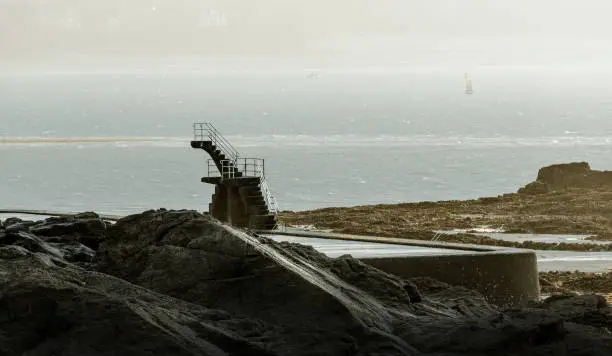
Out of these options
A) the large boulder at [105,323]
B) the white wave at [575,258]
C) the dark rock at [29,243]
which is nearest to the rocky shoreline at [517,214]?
the white wave at [575,258]

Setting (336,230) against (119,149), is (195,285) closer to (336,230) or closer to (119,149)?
(336,230)

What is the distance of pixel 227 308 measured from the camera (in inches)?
717

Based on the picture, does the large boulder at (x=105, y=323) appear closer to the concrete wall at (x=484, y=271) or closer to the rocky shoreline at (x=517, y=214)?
the concrete wall at (x=484, y=271)

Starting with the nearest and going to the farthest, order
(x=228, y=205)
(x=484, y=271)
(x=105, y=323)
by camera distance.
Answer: (x=105, y=323) → (x=484, y=271) → (x=228, y=205)

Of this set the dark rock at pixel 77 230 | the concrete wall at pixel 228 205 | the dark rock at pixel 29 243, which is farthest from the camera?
the concrete wall at pixel 228 205

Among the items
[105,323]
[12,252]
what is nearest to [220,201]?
[12,252]

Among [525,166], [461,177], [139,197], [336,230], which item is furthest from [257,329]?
[525,166]

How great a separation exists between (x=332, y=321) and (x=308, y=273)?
138 centimetres

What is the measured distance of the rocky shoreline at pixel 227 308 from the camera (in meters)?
16.6

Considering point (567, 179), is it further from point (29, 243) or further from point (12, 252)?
point (12, 252)

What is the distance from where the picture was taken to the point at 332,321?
1773cm

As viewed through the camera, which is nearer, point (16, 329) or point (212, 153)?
point (16, 329)

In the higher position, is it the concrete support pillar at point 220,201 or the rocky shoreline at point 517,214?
the concrete support pillar at point 220,201

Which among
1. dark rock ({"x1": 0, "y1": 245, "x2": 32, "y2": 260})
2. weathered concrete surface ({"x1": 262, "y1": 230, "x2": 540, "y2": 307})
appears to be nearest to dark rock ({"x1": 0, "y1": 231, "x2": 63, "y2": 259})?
dark rock ({"x1": 0, "y1": 245, "x2": 32, "y2": 260})
